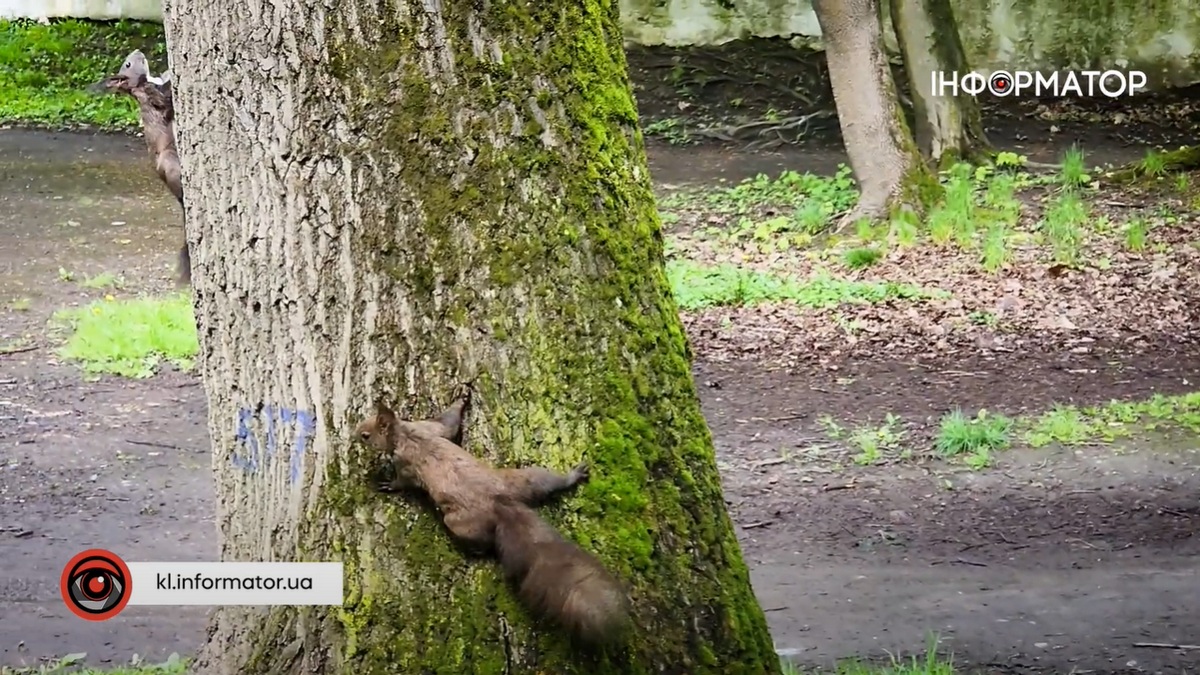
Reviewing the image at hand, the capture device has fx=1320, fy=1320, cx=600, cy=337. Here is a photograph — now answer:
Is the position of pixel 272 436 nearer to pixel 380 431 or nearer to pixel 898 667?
pixel 380 431

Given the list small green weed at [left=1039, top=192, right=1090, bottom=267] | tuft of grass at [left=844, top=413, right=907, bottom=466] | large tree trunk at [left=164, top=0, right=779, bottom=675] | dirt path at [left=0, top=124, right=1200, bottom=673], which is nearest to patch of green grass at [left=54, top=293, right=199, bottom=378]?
dirt path at [left=0, top=124, right=1200, bottom=673]

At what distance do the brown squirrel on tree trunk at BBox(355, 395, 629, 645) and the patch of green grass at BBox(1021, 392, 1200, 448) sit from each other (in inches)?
145

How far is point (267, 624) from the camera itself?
2.37m

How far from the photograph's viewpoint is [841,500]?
493 centimetres

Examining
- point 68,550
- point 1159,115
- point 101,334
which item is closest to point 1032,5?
point 1159,115

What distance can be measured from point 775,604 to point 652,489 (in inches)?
76.2

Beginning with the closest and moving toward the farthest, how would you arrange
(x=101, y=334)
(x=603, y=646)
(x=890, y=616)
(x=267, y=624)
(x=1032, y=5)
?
1. (x=603, y=646)
2. (x=267, y=624)
3. (x=890, y=616)
4. (x=101, y=334)
5. (x=1032, y=5)

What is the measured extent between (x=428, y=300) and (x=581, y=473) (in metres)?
0.39

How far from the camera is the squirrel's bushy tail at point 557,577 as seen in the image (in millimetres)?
2092

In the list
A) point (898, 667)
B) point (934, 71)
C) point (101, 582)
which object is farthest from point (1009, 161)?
point (101, 582)

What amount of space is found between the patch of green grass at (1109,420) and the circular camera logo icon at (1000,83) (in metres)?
5.28

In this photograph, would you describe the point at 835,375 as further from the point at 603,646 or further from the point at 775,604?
the point at 603,646

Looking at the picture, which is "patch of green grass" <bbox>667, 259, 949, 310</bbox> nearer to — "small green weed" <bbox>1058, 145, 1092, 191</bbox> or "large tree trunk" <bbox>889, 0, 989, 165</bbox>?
"large tree trunk" <bbox>889, 0, 989, 165</bbox>

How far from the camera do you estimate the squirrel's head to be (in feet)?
7.09
